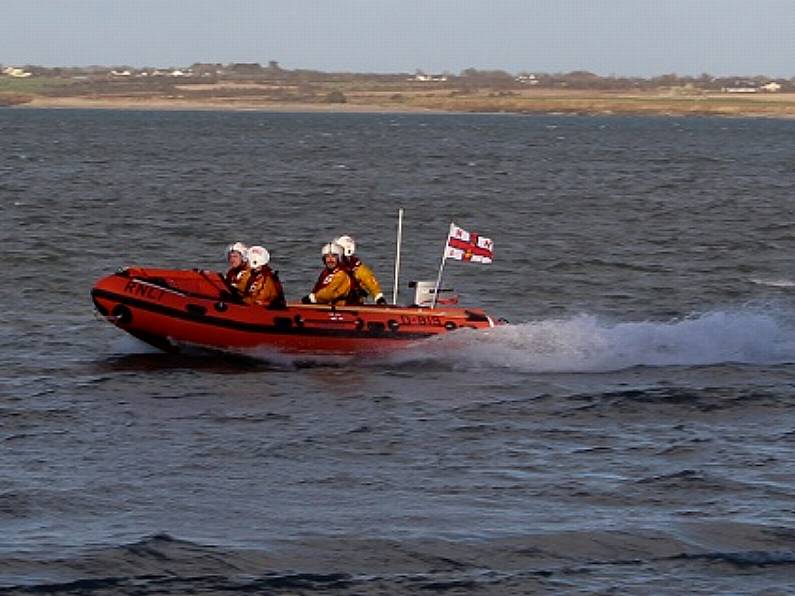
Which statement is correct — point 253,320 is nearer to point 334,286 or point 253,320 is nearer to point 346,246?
point 334,286


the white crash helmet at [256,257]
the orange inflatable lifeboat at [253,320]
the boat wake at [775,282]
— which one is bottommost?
the boat wake at [775,282]

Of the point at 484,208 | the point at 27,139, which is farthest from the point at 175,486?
the point at 27,139

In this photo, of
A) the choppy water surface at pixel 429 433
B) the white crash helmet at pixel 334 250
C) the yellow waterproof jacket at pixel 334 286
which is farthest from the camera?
the yellow waterproof jacket at pixel 334 286

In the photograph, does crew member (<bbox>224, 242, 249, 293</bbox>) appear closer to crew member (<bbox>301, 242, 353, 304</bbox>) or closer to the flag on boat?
crew member (<bbox>301, 242, 353, 304</bbox>)

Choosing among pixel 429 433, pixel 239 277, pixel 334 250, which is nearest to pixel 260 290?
pixel 239 277

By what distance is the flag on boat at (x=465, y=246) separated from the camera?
2344cm

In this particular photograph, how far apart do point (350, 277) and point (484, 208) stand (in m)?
31.5

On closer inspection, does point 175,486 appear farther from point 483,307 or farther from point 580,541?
point 483,307

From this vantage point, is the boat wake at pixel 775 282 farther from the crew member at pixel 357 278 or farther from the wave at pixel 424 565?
the wave at pixel 424 565

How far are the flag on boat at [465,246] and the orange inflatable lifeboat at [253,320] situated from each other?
28.7 inches

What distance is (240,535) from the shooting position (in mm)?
14453

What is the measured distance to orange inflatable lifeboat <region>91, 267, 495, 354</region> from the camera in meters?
23.3

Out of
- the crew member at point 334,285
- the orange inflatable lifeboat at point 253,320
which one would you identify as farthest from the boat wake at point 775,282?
the crew member at point 334,285

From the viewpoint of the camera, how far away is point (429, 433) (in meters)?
19.0
